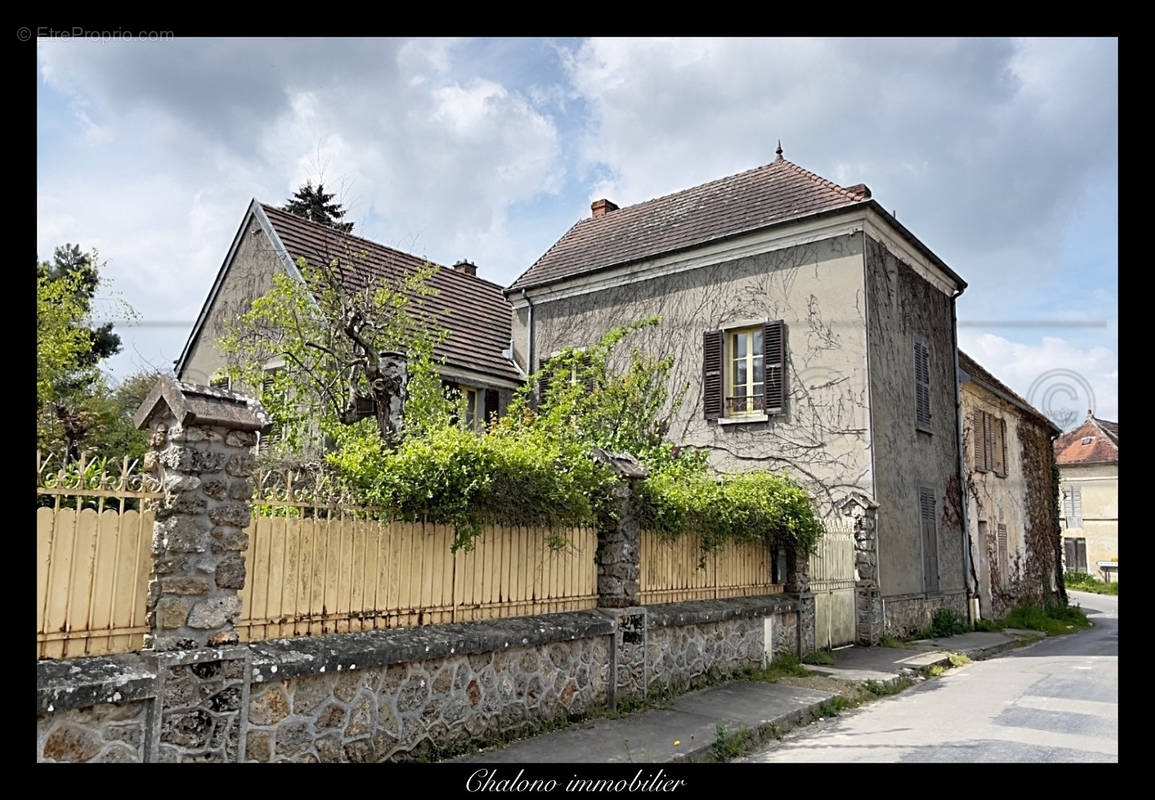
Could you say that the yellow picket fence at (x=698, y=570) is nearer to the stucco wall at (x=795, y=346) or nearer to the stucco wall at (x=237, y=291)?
the stucco wall at (x=795, y=346)

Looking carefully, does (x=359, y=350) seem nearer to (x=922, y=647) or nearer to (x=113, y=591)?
(x=113, y=591)

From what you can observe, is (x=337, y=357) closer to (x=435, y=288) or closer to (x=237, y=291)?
(x=435, y=288)

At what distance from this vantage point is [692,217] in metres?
17.1

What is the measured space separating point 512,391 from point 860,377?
22.7ft

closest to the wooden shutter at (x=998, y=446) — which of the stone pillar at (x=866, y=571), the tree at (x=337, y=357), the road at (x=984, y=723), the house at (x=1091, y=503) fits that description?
the stone pillar at (x=866, y=571)

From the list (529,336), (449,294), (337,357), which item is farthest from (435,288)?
(337,357)

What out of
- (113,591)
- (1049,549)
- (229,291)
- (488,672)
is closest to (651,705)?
(488,672)

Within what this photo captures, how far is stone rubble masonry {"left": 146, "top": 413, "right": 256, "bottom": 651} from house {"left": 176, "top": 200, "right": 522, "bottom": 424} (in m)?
10.1

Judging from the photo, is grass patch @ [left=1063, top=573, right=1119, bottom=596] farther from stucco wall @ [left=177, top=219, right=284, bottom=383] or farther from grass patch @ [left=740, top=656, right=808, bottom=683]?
stucco wall @ [left=177, top=219, right=284, bottom=383]

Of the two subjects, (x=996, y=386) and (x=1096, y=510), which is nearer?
(x=996, y=386)

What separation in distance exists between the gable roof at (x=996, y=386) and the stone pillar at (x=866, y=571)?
6.30 m

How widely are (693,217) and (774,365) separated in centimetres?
381

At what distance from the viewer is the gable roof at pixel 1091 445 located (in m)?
40.1

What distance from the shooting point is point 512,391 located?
17.7 meters
